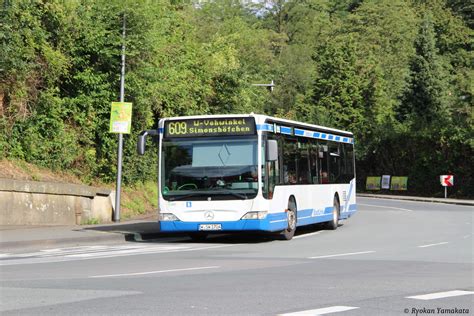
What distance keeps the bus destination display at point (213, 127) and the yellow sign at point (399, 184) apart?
137ft

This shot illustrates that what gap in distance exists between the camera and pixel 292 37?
103m

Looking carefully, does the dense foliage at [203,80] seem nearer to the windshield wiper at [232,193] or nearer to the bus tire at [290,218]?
the windshield wiper at [232,193]

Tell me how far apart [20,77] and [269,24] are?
261 ft

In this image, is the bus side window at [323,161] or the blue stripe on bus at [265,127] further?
the bus side window at [323,161]

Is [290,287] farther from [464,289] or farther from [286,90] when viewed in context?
[286,90]

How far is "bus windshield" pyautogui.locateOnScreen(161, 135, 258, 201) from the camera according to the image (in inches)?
752

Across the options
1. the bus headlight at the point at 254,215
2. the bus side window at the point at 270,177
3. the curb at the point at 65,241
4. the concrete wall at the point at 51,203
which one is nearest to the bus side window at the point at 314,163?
the bus side window at the point at 270,177

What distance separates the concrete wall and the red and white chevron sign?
31.1m

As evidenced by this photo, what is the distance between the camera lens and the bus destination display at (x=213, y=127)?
63.8 feet

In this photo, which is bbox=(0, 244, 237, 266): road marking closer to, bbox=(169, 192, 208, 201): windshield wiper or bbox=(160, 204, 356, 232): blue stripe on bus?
bbox=(160, 204, 356, 232): blue stripe on bus

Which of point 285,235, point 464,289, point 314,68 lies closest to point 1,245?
point 285,235

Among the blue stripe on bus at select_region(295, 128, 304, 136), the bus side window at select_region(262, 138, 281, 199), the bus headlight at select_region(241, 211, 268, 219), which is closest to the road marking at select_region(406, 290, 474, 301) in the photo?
the bus headlight at select_region(241, 211, 268, 219)

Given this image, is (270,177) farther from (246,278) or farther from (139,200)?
(139,200)

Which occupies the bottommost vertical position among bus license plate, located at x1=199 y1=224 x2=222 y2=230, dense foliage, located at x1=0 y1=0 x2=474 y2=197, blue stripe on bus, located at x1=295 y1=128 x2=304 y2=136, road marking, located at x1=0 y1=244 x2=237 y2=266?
road marking, located at x1=0 y1=244 x2=237 y2=266
